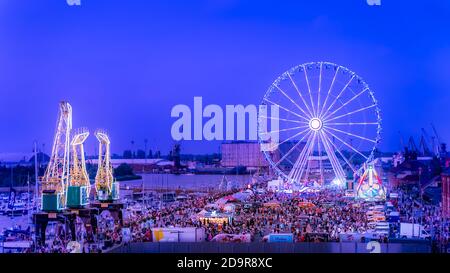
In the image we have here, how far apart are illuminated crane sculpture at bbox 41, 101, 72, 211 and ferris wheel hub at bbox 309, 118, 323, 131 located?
1953mm

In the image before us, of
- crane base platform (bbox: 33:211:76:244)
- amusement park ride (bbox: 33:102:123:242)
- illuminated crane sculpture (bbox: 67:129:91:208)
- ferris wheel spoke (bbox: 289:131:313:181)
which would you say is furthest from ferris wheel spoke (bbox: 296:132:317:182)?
crane base platform (bbox: 33:211:76:244)

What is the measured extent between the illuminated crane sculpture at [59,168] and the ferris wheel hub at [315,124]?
1.95 metres

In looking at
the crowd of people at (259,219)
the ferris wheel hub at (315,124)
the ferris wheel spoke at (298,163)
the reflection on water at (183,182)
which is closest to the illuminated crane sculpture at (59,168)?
the crowd of people at (259,219)

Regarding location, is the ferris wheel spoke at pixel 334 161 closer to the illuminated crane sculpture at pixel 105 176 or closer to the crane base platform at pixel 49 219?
the illuminated crane sculpture at pixel 105 176

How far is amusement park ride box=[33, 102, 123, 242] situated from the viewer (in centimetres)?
582

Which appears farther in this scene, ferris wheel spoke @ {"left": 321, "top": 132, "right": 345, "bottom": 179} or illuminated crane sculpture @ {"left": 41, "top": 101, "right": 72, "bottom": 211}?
ferris wheel spoke @ {"left": 321, "top": 132, "right": 345, "bottom": 179}

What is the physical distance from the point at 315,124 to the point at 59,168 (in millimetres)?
2057

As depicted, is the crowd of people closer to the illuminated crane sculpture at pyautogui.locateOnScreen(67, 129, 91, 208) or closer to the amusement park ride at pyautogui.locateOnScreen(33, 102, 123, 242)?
the amusement park ride at pyautogui.locateOnScreen(33, 102, 123, 242)

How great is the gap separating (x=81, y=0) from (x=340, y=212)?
238 cm

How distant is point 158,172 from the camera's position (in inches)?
237

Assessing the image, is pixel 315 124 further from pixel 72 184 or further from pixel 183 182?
pixel 72 184

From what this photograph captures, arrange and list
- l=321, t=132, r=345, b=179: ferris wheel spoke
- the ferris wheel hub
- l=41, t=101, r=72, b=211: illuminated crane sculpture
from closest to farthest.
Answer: l=41, t=101, r=72, b=211: illuminated crane sculpture → l=321, t=132, r=345, b=179: ferris wheel spoke → the ferris wheel hub
